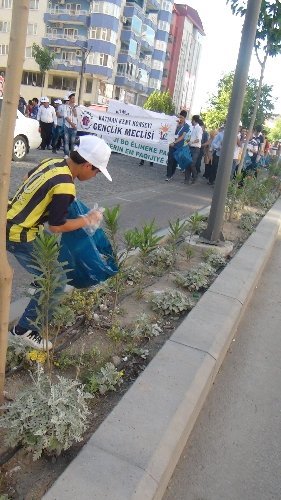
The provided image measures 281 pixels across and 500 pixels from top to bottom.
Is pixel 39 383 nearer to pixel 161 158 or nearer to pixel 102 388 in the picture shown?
pixel 102 388

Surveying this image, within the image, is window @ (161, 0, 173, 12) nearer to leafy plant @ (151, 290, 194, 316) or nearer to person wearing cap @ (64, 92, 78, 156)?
person wearing cap @ (64, 92, 78, 156)

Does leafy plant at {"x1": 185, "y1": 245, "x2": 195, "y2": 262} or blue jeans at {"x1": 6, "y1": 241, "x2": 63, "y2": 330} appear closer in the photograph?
blue jeans at {"x1": 6, "y1": 241, "x2": 63, "y2": 330}

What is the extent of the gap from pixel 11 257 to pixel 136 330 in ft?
6.81

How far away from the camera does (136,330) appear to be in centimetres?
367

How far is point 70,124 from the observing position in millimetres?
14828

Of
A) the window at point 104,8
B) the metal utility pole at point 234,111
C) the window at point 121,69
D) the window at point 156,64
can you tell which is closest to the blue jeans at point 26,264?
the metal utility pole at point 234,111

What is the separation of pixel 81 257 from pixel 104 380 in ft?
2.69

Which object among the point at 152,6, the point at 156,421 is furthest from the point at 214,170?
the point at 152,6

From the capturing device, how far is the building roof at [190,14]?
82.7 m

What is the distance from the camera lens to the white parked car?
1224cm

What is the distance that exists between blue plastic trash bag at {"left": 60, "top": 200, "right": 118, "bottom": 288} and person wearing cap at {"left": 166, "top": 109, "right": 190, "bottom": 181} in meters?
10.4

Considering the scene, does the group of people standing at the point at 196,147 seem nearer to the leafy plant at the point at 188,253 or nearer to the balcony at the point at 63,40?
the leafy plant at the point at 188,253

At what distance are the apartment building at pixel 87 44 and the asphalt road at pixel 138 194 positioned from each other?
43.5 metres

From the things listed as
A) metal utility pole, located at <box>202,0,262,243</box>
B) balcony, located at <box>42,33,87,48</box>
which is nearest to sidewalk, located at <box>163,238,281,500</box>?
metal utility pole, located at <box>202,0,262,243</box>
